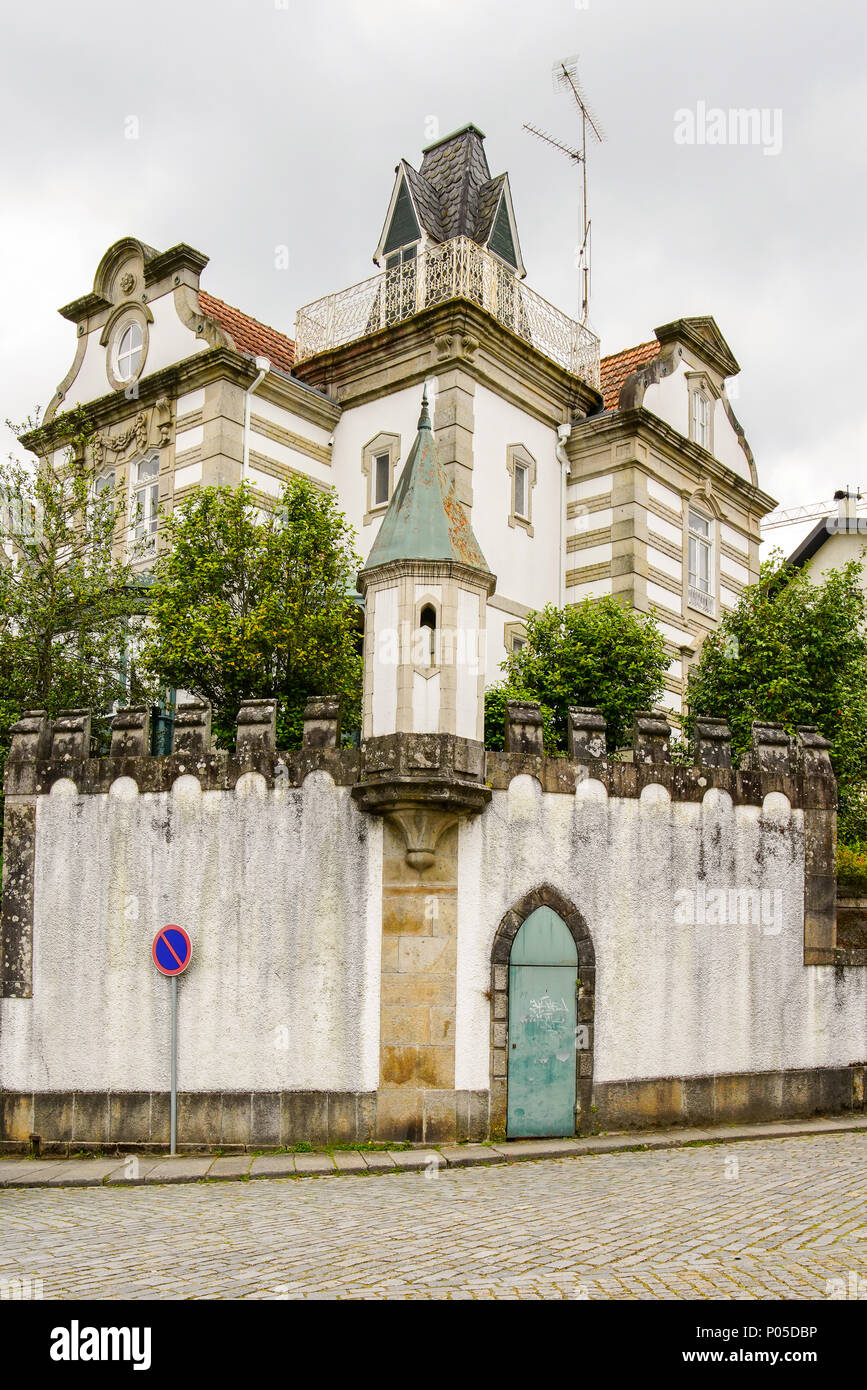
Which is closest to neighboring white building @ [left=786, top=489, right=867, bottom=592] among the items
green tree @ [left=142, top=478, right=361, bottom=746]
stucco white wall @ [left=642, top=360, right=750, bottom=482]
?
stucco white wall @ [left=642, top=360, right=750, bottom=482]

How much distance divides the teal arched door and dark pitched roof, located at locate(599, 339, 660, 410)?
14.0 meters

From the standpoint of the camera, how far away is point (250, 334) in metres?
25.0

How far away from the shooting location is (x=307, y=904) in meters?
13.6

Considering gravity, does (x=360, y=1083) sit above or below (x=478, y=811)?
below

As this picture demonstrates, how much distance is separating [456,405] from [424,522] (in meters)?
8.12

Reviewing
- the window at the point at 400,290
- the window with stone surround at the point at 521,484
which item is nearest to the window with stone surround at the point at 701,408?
the window with stone surround at the point at 521,484

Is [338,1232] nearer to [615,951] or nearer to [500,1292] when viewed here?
[500,1292]

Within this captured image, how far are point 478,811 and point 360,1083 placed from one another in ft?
9.79

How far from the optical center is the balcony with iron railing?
2253 cm

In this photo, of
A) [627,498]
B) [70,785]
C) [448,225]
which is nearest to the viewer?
[70,785]

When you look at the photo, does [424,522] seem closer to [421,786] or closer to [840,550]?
[421,786]

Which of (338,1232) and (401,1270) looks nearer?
(401,1270)

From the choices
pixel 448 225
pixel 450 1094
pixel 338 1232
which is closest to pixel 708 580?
pixel 448 225

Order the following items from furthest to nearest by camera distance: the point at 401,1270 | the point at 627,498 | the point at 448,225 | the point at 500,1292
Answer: the point at 448,225
the point at 627,498
the point at 401,1270
the point at 500,1292
